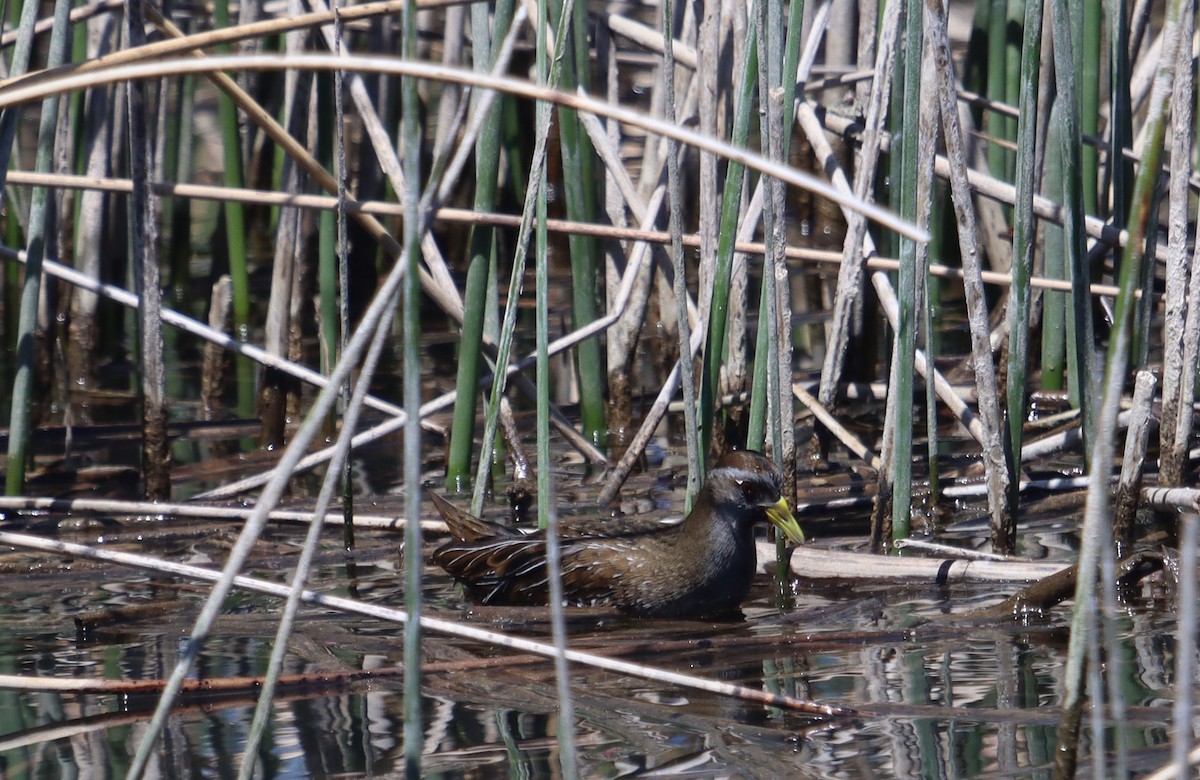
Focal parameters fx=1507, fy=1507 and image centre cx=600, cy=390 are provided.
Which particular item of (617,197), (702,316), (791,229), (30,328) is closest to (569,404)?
(617,197)

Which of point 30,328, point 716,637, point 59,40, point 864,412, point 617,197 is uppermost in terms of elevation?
point 59,40

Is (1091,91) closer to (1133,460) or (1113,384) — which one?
(1133,460)

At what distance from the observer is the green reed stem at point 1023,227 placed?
4.10m

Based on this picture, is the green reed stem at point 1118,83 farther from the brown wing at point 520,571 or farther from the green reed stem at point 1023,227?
the brown wing at point 520,571

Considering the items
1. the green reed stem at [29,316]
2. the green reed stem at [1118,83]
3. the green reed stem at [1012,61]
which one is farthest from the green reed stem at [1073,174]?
the green reed stem at [29,316]

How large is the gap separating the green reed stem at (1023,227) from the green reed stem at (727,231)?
742 mm

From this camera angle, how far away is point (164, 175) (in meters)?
7.51

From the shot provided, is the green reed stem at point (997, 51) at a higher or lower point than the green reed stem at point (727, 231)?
higher

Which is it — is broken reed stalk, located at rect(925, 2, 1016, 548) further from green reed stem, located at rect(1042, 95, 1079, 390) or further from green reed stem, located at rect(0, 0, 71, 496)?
green reed stem, located at rect(0, 0, 71, 496)

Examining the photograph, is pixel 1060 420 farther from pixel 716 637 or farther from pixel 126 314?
pixel 126 314

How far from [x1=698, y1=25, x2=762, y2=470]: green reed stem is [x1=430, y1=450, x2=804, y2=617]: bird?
0.73 feet

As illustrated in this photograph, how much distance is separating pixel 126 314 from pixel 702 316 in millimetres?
4609

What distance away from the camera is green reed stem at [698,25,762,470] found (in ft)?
13.2

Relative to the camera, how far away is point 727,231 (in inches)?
168
